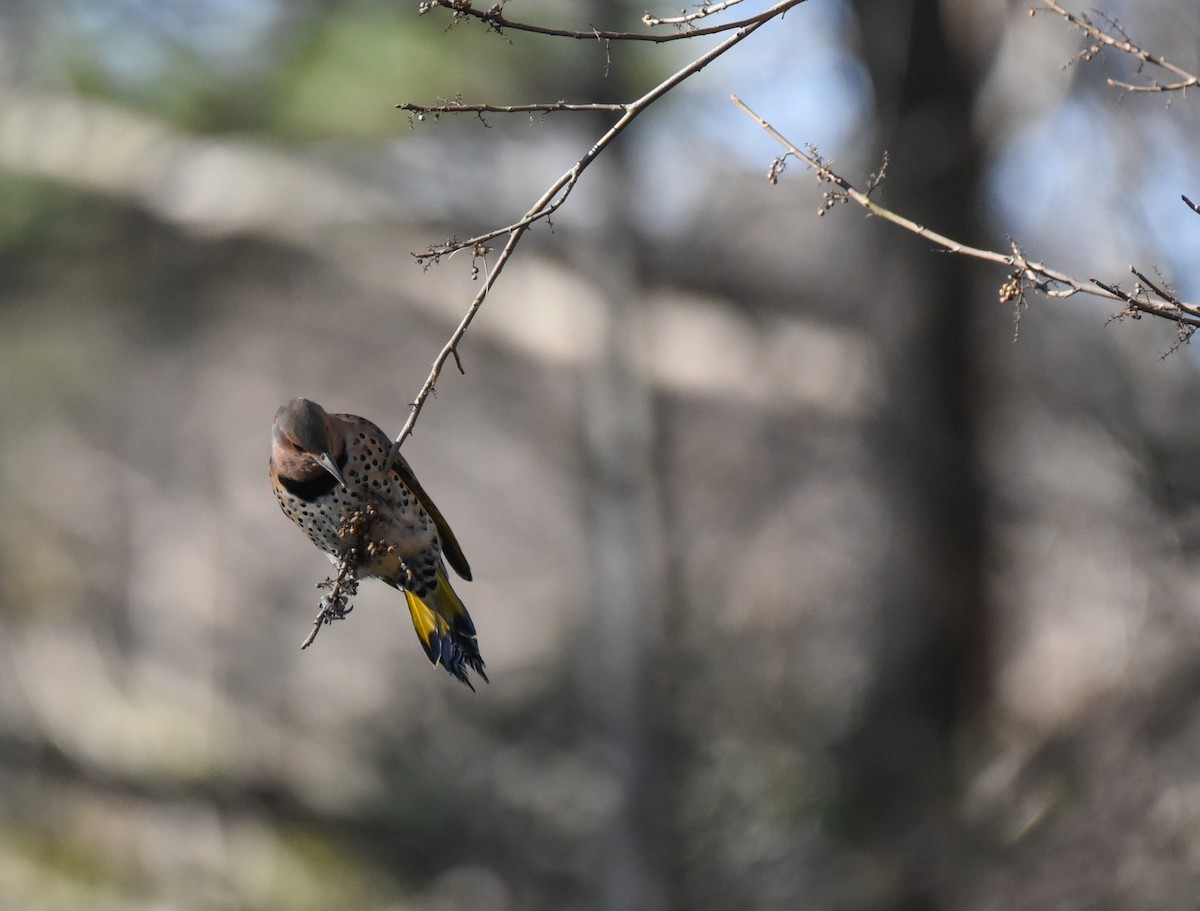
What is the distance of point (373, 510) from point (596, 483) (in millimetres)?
4602

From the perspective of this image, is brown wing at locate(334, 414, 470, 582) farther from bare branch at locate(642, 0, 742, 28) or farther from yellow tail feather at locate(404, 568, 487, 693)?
bare branch at locate(642, 0, 742, 28)

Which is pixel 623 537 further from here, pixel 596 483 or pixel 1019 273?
pixel 1019 273

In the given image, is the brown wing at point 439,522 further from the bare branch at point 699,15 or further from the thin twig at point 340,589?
the bare branch at point 699,15

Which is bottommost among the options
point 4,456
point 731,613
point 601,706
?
point 601,706

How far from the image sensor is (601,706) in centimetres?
718

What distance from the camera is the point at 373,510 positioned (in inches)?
90.1

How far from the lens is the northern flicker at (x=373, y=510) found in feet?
7.76

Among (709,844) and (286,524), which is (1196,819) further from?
(286,524)

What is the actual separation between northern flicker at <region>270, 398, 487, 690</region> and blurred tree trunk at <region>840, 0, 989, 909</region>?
4190 mm

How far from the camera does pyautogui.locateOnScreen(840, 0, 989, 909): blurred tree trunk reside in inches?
247

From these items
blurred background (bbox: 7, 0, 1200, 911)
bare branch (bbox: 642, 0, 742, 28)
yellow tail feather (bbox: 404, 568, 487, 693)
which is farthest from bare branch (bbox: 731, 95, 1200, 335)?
blurred background (bbox: 7, 0, 1200, 911)

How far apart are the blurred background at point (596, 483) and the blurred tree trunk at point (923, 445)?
2 centimetres

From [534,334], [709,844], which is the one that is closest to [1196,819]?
[709,844]

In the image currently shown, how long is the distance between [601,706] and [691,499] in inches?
83.3
